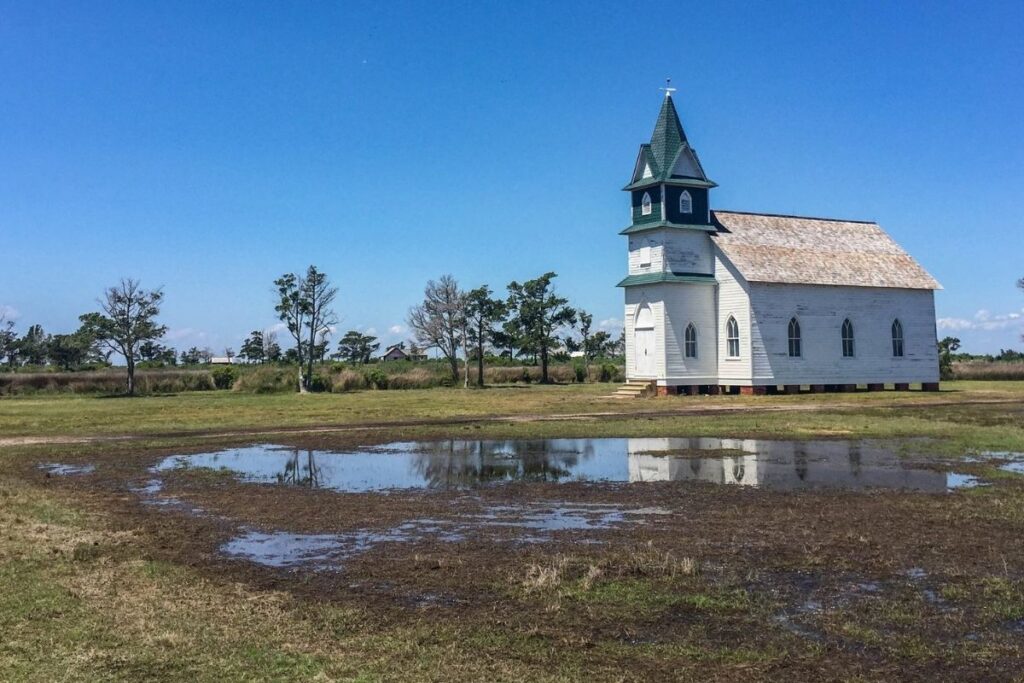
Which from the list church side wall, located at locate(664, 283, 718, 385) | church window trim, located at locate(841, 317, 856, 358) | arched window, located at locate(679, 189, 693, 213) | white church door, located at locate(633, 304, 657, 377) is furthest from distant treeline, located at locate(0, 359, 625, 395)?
church window trim, located at locate(841, 317, 856, 358)

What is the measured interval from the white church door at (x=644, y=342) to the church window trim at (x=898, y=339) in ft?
46.6

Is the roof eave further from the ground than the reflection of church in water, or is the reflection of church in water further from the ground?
the roof eave

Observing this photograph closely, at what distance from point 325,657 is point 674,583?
3572 millimetres

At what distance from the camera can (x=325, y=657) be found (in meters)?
6.46

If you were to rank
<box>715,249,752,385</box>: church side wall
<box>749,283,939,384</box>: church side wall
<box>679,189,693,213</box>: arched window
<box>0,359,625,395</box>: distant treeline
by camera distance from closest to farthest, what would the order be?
<box>715,249,752,385</box>: church side wall, <box>749,283,939,384</box>: church side wall, <box>679,189,693,213</box>: arched window, <box>0,359,625,395</box>: distant treeline

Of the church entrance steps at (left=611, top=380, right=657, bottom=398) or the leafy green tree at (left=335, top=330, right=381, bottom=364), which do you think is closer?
the church entrance steps at (left=611, top=380, right=657, bottom=398)

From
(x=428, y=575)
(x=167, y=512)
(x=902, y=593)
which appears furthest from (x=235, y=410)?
(x=902, y=593)

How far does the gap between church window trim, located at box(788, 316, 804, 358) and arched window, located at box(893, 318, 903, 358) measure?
666cm

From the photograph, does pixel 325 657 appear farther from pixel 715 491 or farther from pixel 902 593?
pixel 715 491

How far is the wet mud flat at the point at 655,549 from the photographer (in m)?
6.78

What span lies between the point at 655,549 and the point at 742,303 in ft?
120

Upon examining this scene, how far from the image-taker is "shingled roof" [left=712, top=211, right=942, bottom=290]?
4553 cm

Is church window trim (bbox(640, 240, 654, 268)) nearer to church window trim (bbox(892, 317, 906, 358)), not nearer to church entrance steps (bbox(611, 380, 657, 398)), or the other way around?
church entrance steps (bbox(611, 380, 657, 398))

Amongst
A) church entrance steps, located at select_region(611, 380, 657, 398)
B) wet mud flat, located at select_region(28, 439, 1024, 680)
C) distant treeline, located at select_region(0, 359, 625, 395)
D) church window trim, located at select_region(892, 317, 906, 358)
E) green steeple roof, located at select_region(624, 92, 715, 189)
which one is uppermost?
green steeple roof, located at select_region(624, 92, 715, 189)
